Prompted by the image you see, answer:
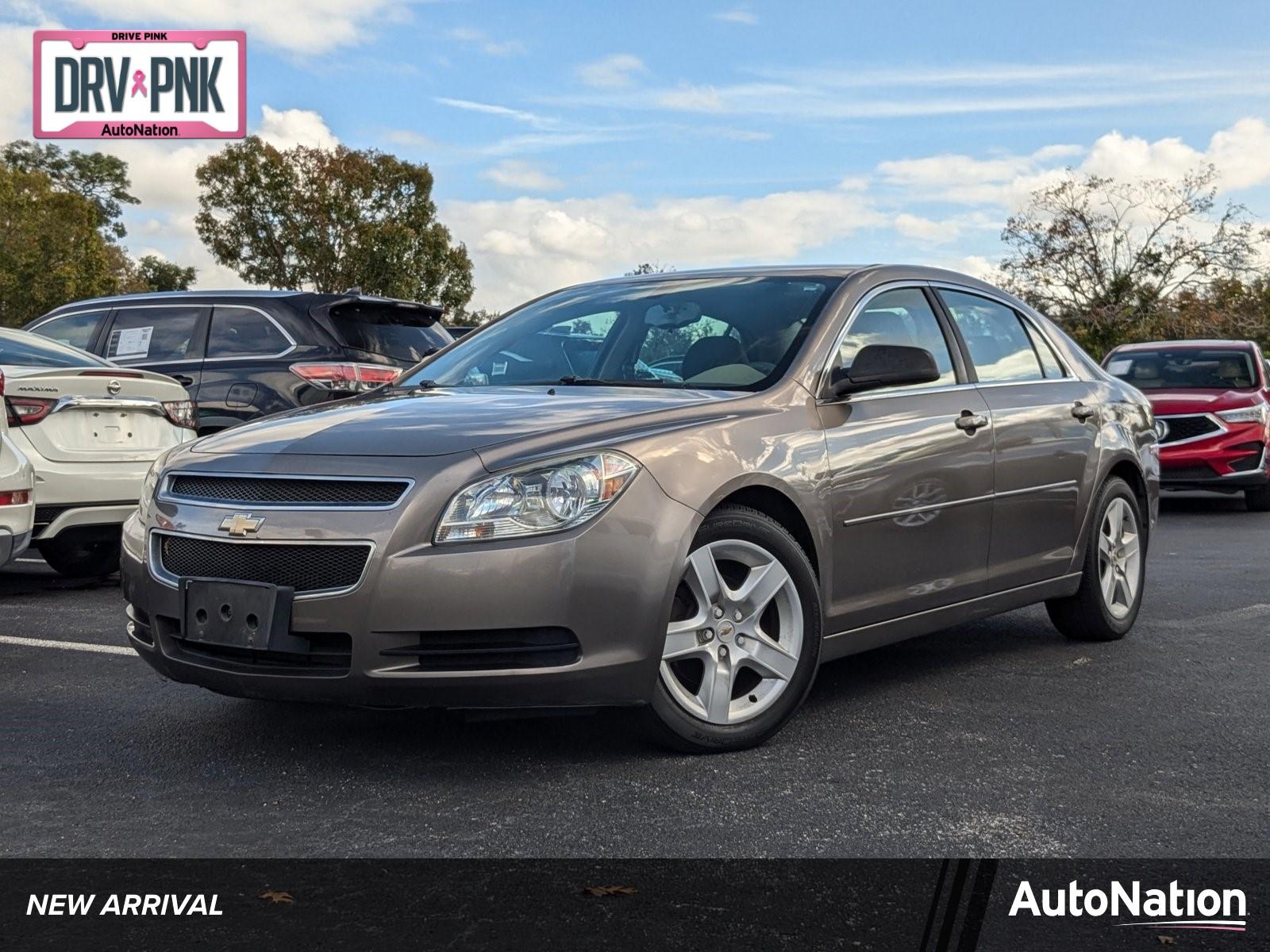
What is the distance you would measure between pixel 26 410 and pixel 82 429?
12.1 inches

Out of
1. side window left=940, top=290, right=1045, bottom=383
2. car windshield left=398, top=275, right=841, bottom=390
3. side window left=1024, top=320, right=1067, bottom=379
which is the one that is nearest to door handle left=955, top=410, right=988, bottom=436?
side window left=940, top=290, right=1045, bottom=383

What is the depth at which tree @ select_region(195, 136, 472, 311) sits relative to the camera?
50031mm

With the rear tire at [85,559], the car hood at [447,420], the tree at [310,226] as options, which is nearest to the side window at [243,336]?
the rear tire at [85,559]

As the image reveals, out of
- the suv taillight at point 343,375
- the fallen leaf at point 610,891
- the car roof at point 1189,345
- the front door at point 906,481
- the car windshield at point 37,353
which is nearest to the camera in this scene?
the fallen leaf at point 610,891

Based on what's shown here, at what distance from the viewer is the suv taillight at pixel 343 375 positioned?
10500 millimetres

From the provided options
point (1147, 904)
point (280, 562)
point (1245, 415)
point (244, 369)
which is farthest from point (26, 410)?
point (1245, 415)

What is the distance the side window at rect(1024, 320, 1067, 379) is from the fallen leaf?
386 centimetres

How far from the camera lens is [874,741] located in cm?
480

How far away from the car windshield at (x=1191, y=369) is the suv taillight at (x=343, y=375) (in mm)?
7894

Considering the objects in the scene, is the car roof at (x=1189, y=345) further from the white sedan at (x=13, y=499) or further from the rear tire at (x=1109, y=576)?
the white sedan at (x=13, y=499)

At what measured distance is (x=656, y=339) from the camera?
561cm

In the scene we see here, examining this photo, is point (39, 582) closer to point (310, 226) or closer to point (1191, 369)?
point (1191, 369)

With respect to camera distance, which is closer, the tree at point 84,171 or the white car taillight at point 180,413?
the white car taillight at point 180,413

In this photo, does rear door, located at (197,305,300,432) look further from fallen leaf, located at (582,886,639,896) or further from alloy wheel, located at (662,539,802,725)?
fallen leaf, located at (582,886,639,896)
